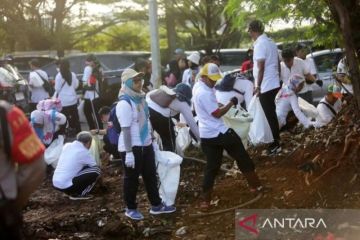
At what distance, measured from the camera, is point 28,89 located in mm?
13227

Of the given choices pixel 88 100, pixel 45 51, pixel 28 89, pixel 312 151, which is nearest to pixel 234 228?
pixel 312 151

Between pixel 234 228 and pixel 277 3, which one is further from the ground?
pixel 277 3

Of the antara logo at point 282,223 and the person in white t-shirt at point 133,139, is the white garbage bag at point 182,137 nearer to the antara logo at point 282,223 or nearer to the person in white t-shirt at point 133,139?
the person in white t-shirt at point 133,139

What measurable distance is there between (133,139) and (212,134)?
0.85m

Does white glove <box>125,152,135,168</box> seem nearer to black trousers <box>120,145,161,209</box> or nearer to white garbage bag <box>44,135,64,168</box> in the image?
black trousers <box>120,145,161,209</box>

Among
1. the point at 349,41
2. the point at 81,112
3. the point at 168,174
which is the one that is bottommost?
the point at 81,112

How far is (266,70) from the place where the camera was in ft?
26.0

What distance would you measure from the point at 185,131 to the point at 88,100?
4.29 metres

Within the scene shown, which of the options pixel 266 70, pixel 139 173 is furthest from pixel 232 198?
pixel 266 70

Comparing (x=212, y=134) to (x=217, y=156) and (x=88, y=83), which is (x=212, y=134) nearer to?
(x=217, y=156)

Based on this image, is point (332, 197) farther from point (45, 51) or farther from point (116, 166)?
point (45, 51)

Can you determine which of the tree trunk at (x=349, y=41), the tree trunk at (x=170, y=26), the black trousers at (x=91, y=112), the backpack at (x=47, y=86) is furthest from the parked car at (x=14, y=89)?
the tree trunk at (x=170, y=26)

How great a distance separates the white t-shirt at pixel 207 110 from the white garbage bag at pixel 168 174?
604 millimetres

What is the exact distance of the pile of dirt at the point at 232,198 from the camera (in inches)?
243
